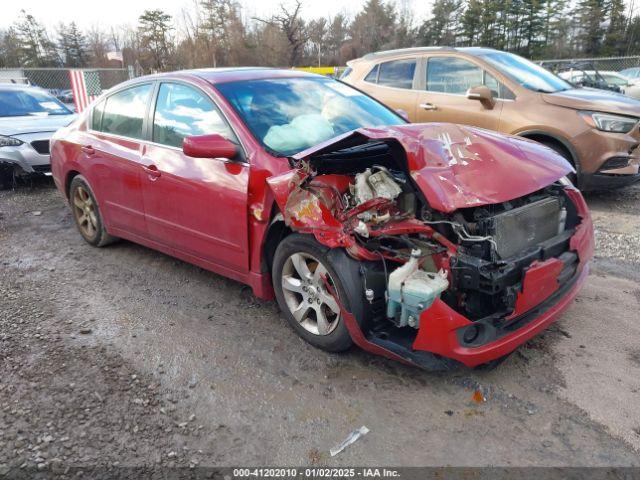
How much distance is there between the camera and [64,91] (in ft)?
62.8

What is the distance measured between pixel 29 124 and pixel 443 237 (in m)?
7.61

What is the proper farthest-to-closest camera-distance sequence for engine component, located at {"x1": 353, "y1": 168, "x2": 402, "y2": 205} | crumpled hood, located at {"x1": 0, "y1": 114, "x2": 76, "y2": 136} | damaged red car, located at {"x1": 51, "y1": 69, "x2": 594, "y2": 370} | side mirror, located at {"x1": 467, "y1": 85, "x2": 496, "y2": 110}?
crumpled hood, located at {"x1": 0, "y1": 114, "x2": 76, "y2": 136} → side mirror, located at {"x1": 467, "y1": 85, "x2": 496, "y2": 110} → engine component, located at {"x1": 353, "y1": 168, "x2": 402, "y2": 205} → damaged red car, located at {"x1": 51, "y1": 69, "x2": 594, "y2": 370}

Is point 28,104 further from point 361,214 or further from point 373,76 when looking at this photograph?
point 361,214

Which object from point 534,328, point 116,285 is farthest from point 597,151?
point 116,285

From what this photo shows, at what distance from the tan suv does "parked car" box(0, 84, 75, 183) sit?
4.97m

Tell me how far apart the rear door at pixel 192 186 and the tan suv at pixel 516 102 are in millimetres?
3625

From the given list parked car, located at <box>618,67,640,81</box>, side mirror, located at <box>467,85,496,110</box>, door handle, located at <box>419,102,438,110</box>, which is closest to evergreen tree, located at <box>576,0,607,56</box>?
parked car, located at <box>618,67,640,81</box>

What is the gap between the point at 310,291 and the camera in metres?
2.96

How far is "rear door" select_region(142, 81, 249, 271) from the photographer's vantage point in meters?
3.24

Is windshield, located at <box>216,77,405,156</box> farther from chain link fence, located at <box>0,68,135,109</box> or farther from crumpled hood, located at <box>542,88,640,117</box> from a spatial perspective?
chain link fence, located at <box>0,68,135,109</box>

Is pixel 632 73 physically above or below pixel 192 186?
above

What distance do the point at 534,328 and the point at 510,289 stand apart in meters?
0.34

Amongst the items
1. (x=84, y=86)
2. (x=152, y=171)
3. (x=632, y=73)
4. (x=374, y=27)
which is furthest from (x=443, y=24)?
(x=152, y=171)

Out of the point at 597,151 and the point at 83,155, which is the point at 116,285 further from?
the point at 597,151
